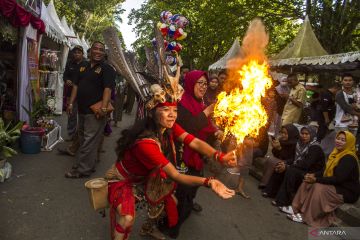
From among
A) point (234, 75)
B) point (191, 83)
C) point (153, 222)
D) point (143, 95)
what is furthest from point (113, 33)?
point (153, 222)

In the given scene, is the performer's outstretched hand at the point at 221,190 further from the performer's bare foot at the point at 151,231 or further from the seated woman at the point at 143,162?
→ the performer's bare foot at the point at 151,231

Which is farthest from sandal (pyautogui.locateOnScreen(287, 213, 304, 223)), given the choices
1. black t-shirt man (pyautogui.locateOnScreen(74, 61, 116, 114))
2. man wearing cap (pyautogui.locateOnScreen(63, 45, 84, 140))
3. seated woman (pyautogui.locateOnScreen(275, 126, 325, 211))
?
A: man wearing cap (pyautogui.locateOnScreen(63, 45, 84, 140))

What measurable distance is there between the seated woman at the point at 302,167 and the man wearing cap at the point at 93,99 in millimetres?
3140

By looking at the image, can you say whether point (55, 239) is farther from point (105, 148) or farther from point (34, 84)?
point (34, 84)

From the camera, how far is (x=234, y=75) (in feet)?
15.1

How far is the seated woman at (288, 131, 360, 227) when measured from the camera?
491 cm

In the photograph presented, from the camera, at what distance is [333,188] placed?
4.96 meters

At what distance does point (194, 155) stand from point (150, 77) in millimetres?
1252

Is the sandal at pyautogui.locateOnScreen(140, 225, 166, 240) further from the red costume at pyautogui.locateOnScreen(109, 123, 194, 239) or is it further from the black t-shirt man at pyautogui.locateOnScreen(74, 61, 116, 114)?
the black t-shirt man at pyautogui.locateOnScreen(74, 61, 116, 114)

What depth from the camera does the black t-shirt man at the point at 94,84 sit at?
5.68m

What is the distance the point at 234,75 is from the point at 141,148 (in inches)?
80.5

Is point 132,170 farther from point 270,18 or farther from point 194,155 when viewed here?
point 270,18

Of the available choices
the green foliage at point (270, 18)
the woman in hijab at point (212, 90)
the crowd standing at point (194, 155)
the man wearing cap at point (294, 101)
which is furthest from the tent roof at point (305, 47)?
the woman in hijab at point (212, 90)

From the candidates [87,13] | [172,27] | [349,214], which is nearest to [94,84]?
[349,214]
